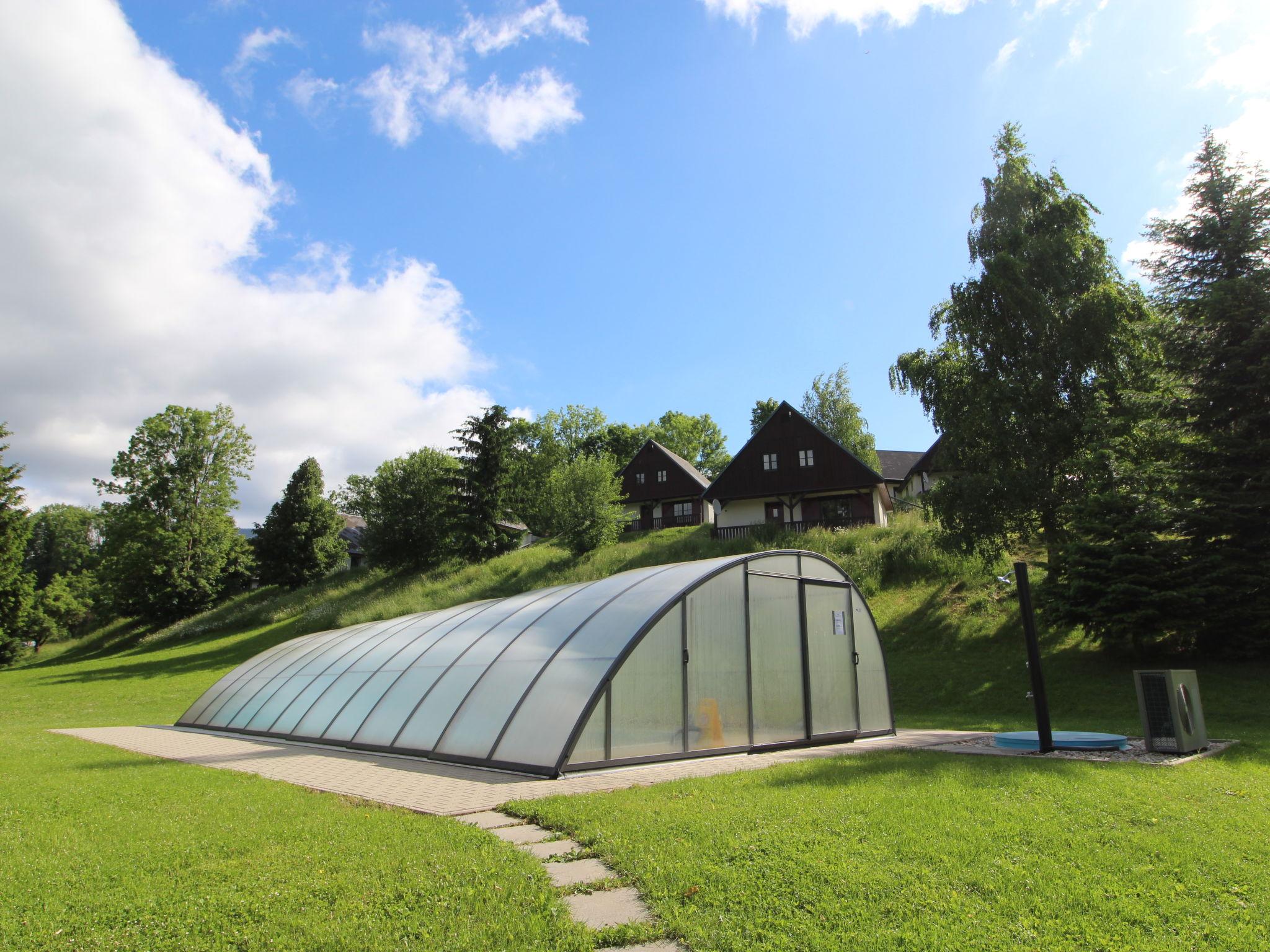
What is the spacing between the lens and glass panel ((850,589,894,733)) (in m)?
12.5

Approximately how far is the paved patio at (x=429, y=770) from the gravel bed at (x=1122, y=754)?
1338 millimetres

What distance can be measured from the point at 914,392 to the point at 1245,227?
9.39 m

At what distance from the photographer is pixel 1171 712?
922 cm

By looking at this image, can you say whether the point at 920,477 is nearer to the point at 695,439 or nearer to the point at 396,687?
the point at 695,439

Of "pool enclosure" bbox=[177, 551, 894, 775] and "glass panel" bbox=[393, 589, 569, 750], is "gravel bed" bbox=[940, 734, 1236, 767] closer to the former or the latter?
"pool enclosure" bbox=[177, 551, 894, 775]

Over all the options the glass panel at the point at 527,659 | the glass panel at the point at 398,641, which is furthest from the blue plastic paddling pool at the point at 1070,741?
the glass panel at the point at 398,641

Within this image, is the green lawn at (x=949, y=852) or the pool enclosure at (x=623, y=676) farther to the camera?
the pool enclosure at (x=623, y=676)

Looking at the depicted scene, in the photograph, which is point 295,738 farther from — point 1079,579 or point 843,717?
point 1079,579

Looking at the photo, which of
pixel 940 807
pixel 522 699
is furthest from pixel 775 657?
pixel 940 807

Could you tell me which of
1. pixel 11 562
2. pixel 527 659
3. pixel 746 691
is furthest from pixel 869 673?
pixel 11 562

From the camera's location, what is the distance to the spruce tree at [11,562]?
123 feet

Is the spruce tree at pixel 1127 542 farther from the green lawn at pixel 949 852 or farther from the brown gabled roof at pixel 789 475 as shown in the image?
the brown gabled roof at pixel 789 475

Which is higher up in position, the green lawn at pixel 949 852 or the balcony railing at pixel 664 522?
the balcony railing at pixel 664 522

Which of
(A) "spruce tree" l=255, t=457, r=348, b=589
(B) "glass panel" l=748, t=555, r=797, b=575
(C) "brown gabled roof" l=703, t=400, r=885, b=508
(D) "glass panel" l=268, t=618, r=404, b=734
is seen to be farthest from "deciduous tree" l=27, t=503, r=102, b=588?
(B) "glass panel" l=748, t=555, r=797, b=575
